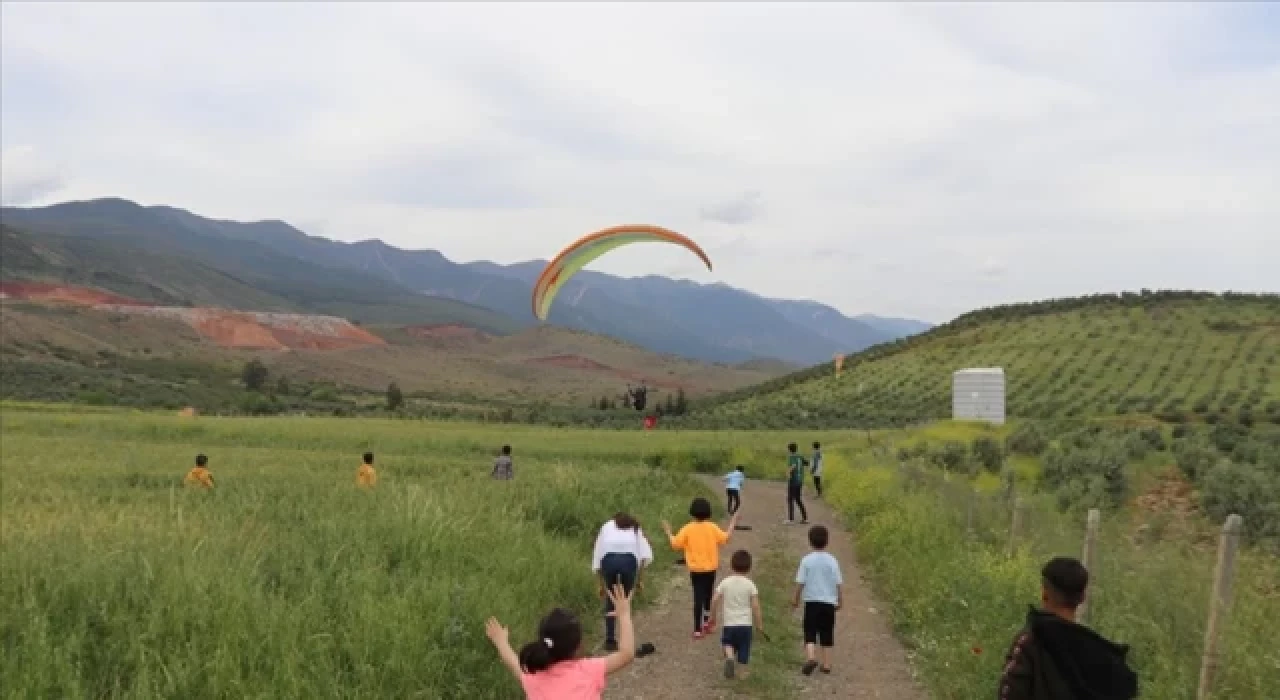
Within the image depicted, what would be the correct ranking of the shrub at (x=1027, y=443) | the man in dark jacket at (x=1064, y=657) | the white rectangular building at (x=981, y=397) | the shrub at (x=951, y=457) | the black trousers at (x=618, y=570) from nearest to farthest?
the man in dark jacket at (x=1064, y=657) < the black trousers at (x=618, y=570) < the shrub at (x=951, y=457) < the shrub at (x=1027, y=443) < the white rectangular building at (x=981, y=397)

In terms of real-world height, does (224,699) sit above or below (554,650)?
below

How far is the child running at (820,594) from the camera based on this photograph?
9.77 m

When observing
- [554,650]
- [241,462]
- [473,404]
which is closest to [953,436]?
[241,462]

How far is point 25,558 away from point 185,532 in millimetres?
2021

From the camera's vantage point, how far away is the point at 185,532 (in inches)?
381

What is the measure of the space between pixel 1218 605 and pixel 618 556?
5.86 m

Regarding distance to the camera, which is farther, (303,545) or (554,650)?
(303,545)

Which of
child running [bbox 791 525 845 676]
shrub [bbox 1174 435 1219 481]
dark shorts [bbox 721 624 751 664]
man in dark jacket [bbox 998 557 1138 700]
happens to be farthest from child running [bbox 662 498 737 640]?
shrub [bbox 1174 435 1219 481]

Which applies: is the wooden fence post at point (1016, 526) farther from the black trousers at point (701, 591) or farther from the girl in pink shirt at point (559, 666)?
the girl in pink shirt at point (559, 666)

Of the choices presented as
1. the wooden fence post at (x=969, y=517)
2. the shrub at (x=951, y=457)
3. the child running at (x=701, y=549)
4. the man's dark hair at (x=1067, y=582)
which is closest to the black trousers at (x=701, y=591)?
the child running at (x=701, y=549)

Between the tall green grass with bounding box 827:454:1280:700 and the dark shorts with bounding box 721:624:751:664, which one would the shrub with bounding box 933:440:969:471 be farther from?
the dark shorts with bounding box 721:624:751:664

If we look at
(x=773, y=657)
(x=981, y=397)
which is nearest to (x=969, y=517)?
(x=773, y=657)

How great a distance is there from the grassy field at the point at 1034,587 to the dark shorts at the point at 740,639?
1929 mm

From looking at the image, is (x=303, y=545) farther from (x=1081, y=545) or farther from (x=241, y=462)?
(x=241, y=462)
